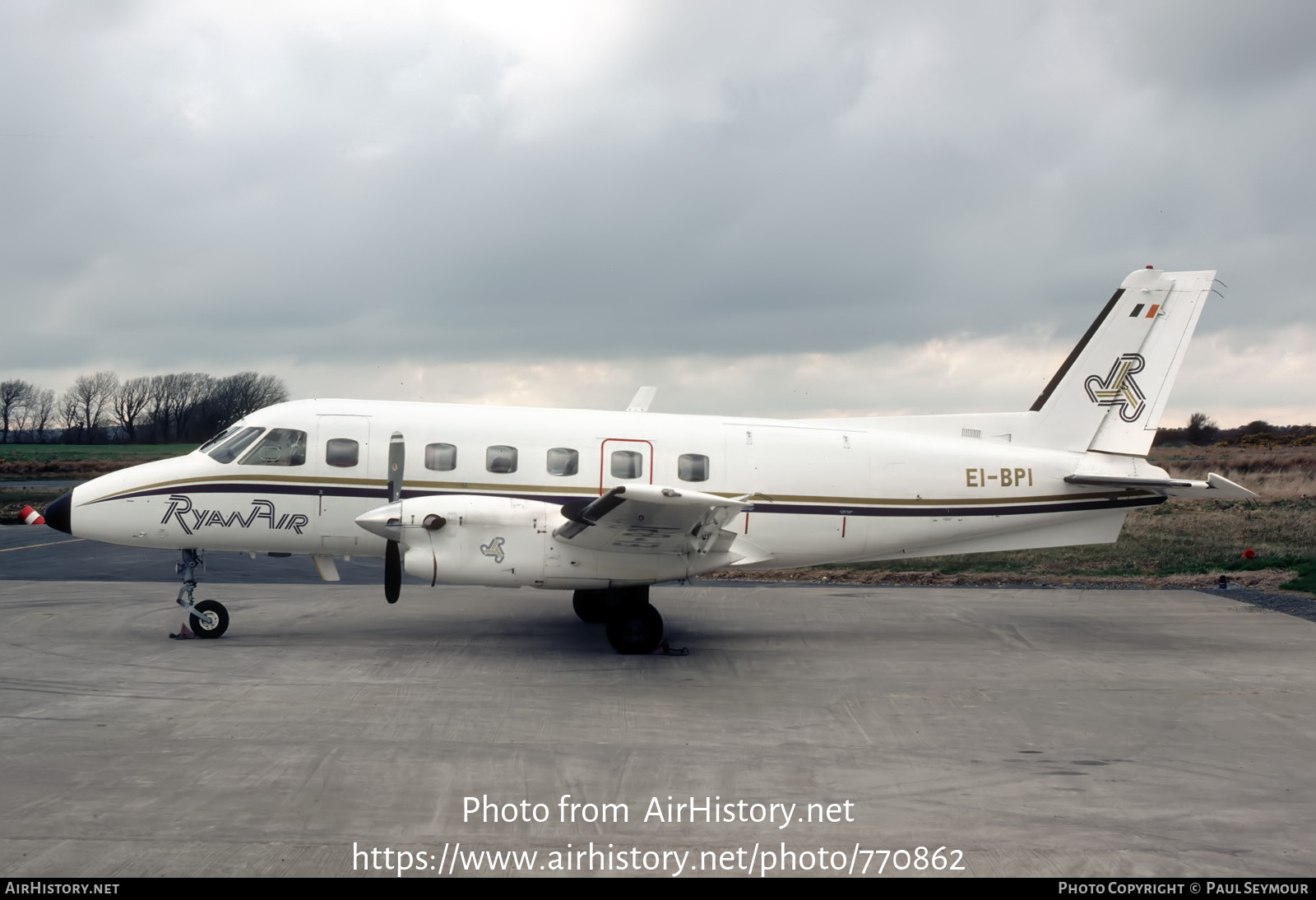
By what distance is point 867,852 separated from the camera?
5.95 m

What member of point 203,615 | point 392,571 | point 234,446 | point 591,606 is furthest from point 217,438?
point 591,606

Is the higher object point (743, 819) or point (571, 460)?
point (571, 460)

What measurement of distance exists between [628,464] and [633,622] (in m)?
2.13

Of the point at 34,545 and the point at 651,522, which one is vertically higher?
the point at 651,522

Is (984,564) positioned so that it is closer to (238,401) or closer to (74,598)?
(74,598)

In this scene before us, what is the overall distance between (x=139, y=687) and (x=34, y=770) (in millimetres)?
2659

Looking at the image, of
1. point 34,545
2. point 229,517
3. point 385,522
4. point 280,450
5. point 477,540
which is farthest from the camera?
point 34,545

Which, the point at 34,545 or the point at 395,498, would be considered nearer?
the point at 395,498

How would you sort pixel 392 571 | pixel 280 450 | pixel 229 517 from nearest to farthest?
pixel 392 571 → pixel 229 517 → pixel 280 450

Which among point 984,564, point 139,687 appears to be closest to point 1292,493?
point 984,564

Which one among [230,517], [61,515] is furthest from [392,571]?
[61,515]

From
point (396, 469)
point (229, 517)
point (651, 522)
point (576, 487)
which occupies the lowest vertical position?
point (229, 517)

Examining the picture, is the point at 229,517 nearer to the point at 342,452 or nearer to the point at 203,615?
the point at 203,615

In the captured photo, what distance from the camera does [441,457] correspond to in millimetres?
12430
